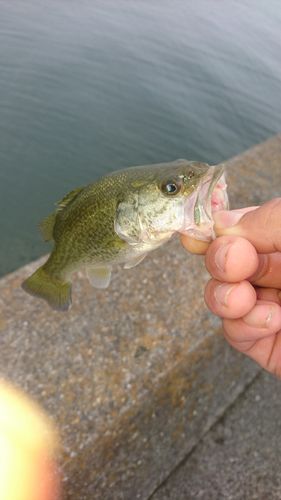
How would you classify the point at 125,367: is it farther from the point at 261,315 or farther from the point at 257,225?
the point at 257,225

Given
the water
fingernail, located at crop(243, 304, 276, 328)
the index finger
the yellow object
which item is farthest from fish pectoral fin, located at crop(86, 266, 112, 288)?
the water

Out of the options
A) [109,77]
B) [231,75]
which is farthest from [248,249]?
[231,75]

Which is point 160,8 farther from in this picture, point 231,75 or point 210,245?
point 210,245

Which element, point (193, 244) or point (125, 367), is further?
point (125, 367)

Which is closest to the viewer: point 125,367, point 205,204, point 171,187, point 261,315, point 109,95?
point 205,204

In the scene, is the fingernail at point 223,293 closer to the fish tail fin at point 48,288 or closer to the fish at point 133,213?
the fish at point 133,213

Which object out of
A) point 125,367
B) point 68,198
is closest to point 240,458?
point 125,367
